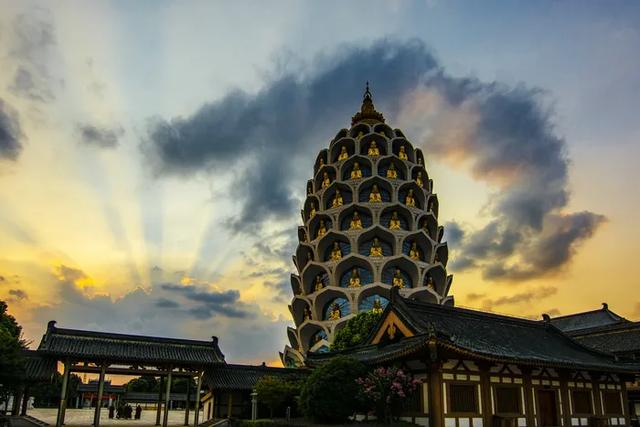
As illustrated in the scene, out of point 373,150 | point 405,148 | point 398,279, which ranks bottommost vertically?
point 398,279

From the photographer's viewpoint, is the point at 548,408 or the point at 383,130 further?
the point at 383,130

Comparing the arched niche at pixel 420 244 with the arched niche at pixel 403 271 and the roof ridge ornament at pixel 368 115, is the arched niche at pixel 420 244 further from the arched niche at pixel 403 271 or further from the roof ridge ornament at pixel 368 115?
the roof ridge ornament at pixel 368 115

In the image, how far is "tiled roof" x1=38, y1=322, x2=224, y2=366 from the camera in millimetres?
31031

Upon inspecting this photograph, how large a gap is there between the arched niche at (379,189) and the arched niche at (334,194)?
140cm

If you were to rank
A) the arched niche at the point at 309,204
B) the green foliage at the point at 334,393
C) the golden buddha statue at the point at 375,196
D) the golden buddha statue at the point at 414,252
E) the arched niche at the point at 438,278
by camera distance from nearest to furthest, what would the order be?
the green foliage at the point at 334,393
the golden buddha statue at the point at 414,252
the arched niche at the point at 438,278
the golden buddha statue at the point at 375,196
the arched niche at the point at 309,204

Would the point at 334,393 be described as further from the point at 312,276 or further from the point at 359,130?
the point at 359,130

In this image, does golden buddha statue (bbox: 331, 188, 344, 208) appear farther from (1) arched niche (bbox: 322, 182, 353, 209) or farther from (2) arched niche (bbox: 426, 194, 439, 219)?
(2) arched niche (bbox: 426, 194, 439, 219)

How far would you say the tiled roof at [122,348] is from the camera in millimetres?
→ 31031

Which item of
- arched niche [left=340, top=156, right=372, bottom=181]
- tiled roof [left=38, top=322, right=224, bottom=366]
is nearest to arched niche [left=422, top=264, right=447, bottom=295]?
arched niche [left=340, top=156, right=372, bottom=181]

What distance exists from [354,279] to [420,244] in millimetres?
9620

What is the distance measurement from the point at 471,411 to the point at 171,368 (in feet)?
63.4

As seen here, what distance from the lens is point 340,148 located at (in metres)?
71.0

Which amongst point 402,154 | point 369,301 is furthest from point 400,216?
point 369,301

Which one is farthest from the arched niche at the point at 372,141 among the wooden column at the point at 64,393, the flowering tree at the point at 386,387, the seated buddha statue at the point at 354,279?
the flowering tree at the point at 386,387
